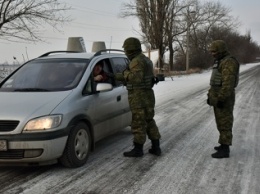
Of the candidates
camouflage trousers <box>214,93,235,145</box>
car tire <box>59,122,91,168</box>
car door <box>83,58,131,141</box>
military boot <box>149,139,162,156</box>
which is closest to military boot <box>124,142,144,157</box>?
military boot <box>149,139,162,156</box>

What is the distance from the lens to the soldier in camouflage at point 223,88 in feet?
17.9

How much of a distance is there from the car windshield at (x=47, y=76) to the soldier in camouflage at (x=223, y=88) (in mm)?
1985

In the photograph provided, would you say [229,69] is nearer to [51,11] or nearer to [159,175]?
[159,175]

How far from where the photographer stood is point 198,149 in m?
6.27

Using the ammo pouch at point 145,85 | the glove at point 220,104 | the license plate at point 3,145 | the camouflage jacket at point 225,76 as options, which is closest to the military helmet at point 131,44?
the ammo pouch at point 145,85

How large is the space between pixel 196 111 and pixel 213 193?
255 inches

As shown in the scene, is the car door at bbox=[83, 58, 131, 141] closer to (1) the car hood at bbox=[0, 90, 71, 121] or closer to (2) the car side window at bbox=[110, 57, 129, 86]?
(2) the car side window at bbox=[110, 57, 129, 86]

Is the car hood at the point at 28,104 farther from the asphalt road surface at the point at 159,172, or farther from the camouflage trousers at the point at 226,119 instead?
the camouflage trousers at the point at 226,119

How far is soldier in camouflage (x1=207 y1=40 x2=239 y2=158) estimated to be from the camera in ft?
17.9

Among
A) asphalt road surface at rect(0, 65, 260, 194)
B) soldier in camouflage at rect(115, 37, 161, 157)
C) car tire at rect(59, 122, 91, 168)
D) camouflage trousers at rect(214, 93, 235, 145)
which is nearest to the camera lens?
asphalt road surface at rect(0, 65, 260, 194)

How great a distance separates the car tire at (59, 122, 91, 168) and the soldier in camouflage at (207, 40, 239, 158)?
1.94 metres

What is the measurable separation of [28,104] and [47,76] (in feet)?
3.35

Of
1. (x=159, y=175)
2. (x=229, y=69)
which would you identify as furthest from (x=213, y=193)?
(x=229, y=69)

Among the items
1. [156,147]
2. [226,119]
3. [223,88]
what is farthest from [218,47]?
[156,147]
